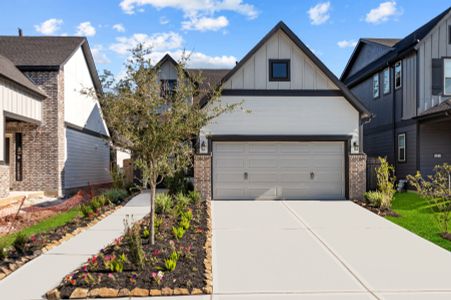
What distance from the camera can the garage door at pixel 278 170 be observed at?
1362 cm

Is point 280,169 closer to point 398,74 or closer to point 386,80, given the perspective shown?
point 398,74

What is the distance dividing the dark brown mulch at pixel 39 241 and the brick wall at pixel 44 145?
6305 millimetres

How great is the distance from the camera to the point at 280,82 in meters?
13.6

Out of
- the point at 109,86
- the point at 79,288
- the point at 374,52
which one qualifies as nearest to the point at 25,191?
the point at 109,86

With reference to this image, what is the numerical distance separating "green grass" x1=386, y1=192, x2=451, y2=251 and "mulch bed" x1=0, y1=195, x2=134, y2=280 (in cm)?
794

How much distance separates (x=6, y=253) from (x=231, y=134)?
856 cm

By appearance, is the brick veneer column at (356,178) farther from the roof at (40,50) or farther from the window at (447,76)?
the roof at (40,50)

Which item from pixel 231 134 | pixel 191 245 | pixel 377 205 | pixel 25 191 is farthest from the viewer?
pixel 25 191

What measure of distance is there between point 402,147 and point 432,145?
153 cm

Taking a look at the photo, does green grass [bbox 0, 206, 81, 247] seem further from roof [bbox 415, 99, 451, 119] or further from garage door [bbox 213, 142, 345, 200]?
roof [bbox 415, 99, 451, 119]

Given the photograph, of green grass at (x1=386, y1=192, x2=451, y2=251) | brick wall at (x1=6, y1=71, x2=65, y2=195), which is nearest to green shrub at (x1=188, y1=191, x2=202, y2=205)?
green grass at (x1=386, y1=192, x2=451, y2=251)

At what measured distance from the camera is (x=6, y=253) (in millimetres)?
6320

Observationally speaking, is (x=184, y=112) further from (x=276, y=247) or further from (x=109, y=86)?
(x=276, y=247)

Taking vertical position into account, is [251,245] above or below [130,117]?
below
